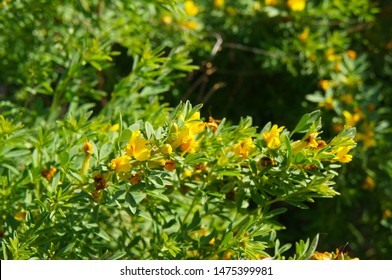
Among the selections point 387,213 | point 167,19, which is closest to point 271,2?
point 167,19

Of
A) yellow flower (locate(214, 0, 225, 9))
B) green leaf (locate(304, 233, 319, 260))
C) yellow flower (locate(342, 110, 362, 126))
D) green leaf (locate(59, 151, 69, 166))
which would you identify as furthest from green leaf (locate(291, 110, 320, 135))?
yellow flower (locate(214, 0, 225, 9))

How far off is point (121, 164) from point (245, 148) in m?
0.33

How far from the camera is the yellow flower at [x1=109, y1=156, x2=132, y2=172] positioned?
4.22 feet

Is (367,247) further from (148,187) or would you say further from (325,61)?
(148,187)

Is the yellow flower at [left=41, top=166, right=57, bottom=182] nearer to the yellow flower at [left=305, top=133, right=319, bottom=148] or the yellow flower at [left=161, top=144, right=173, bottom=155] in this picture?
the yellow flower at [left=161, top=144, right=173, bottom=155]

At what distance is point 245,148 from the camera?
1.47m

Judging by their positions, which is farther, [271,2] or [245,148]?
[271,2]

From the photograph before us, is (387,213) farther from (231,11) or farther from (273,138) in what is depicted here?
(273,138)

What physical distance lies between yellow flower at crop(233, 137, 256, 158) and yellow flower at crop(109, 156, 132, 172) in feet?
1.02

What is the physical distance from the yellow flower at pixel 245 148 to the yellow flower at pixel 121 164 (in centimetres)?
31

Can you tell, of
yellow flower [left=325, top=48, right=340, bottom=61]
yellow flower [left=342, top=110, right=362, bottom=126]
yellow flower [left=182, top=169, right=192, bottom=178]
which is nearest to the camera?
yellow flower [left=182, top=169, right=192, bottom=178]

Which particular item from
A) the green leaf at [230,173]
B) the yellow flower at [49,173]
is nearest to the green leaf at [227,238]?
the green leaf at [230,173]

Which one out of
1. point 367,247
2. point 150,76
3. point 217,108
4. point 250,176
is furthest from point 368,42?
point 250,176

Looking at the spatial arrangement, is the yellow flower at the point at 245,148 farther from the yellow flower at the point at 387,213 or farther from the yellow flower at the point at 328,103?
the yellow flower at the point at 387,213
